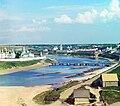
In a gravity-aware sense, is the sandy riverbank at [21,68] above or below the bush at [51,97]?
below

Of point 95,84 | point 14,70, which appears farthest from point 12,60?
point 95,84

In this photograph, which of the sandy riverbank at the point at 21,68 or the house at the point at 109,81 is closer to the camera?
the house at the point at 109,81

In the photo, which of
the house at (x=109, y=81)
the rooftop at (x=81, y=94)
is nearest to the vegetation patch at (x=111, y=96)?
the rooftop at (x=81, y=94)

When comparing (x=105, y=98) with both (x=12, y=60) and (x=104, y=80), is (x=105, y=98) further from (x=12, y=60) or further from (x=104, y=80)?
(x=12, y=60)

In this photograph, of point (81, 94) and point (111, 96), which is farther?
point (111, 96)

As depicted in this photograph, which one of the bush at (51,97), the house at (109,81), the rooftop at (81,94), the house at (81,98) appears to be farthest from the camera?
the house at (109,81)

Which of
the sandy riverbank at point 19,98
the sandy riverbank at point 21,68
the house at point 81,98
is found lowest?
the sandy riverbank at point 21,68

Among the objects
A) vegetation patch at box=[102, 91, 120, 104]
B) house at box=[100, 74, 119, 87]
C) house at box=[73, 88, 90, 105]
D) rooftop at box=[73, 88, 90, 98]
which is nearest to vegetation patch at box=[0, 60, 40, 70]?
house at box=[100, 74, 119, 87]

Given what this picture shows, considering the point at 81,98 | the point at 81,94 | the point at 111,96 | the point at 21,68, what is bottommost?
the point at 21,68

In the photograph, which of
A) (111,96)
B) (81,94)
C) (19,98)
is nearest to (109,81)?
(111,96)

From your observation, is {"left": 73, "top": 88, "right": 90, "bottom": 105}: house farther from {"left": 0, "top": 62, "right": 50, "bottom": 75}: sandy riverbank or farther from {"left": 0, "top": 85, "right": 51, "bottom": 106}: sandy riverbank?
{"left": 0, "top": 62, "right": 50, "bottom": 75}: sandy riverbank

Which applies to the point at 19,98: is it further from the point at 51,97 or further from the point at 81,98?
the point at 81,98

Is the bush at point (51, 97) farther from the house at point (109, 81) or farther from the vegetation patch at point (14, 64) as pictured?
the vegetation patch at point (14, 64)
